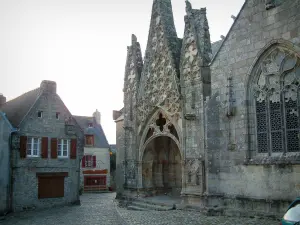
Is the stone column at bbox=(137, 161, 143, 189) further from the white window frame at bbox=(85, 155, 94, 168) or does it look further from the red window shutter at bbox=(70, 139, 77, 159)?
the white window frame at bbox=(85, 155, 94, 168)

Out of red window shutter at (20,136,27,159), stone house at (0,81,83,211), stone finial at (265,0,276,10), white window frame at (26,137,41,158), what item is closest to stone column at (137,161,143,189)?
stone house at (0,81,83,211)

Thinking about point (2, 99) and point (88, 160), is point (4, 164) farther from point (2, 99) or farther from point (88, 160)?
point (88, 160)

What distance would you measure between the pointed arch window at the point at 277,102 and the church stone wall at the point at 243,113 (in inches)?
15.0

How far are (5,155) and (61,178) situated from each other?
13.1 ft

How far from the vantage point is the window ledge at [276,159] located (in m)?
12.0

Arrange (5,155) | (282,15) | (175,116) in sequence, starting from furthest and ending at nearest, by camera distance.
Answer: (5,155) < (175,116) < (282,15)

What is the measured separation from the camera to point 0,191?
19844 millimetres

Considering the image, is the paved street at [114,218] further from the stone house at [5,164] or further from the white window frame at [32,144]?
the white window frame at [32,144]

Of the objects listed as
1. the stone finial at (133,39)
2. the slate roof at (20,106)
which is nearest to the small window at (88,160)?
the slate roof at (20,106)

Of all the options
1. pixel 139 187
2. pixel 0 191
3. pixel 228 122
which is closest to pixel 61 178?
pixel 0 191

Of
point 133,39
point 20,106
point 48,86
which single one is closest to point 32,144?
point 20,106

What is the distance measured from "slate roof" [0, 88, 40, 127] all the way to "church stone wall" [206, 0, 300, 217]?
41.9ft

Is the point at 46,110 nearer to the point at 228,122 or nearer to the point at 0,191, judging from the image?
the point at 0,191

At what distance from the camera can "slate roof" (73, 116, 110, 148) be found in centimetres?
3932
